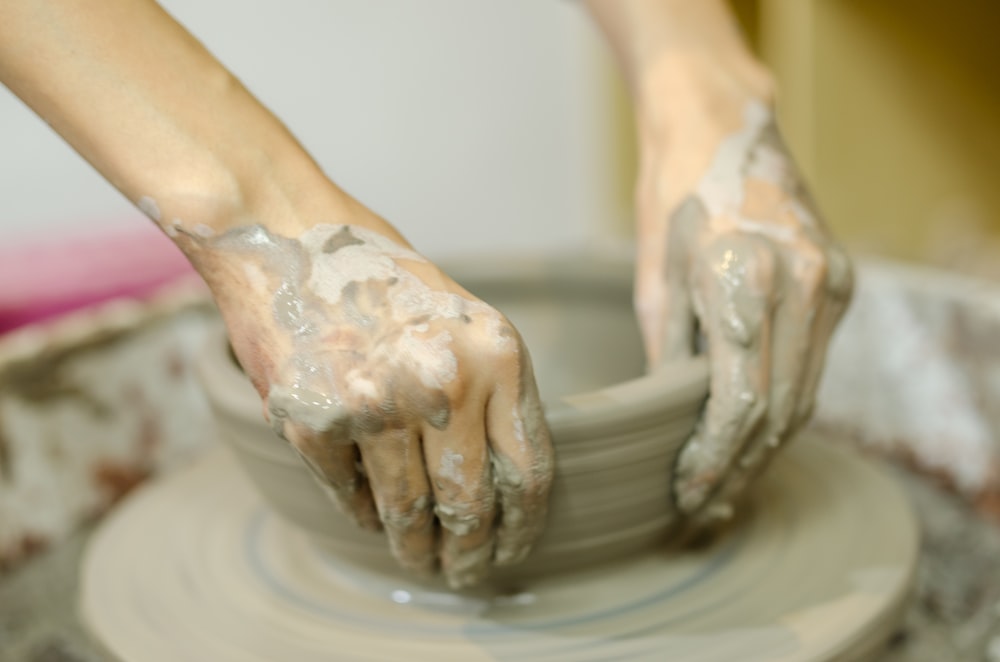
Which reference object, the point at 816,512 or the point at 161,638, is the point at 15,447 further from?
the point at 816,512

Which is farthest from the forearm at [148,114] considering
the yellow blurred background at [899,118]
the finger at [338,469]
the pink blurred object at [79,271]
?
the yellow blurred background at [899,118]

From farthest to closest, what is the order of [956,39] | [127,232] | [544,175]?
[544,175] → [127,232] → [956,39]

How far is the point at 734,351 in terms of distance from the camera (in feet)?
2.72

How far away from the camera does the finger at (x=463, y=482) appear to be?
0.70m

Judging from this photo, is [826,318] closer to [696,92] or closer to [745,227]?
[745,227]

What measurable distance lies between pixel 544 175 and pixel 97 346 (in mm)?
1853

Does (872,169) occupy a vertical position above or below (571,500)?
below

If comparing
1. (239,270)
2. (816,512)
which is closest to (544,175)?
(816,512)

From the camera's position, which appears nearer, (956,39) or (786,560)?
(786,560)

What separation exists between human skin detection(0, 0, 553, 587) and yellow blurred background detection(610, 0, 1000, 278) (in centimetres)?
129

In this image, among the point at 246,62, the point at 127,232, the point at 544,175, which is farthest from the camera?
the point at 544,175

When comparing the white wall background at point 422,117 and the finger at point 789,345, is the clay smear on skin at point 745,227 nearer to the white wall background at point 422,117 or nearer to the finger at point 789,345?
the finger at point 789,345

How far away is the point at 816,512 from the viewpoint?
101 cm

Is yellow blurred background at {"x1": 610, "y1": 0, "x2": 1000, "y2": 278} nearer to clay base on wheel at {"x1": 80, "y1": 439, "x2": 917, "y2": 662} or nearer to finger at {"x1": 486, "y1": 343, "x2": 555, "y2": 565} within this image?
clay base on wheel at {"x1": 80, "y1": 439, "x2": 917, "y2": 662}
